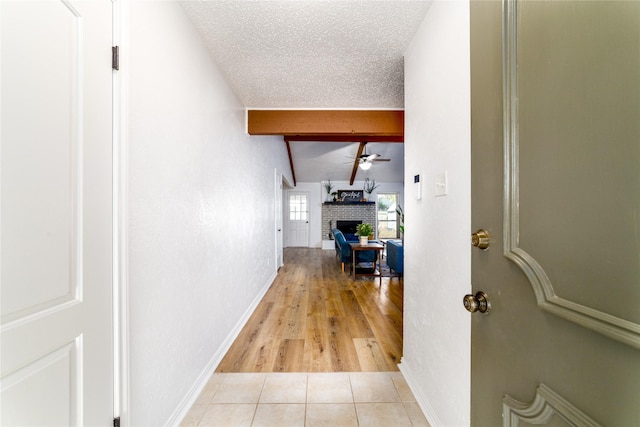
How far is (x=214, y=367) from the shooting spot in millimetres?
1965

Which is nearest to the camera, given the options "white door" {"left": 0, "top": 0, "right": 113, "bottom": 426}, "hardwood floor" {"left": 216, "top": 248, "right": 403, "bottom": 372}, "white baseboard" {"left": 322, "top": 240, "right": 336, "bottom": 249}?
"white door" {"left": 0, "top": 0, "right": 113, "bottom": 426}

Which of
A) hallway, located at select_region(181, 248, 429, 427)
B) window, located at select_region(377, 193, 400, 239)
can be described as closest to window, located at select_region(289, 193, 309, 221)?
window, located at select_region(377, 193, 400, 239)

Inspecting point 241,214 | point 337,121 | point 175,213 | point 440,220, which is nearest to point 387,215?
point 337,121

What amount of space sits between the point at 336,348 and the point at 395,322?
0.87m

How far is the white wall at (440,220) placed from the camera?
1.17m

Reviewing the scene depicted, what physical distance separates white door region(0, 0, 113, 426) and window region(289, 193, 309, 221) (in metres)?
7.96

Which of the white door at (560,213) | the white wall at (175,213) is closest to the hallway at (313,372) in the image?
the white wall at (175,213)

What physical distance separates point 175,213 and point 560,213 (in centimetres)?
158

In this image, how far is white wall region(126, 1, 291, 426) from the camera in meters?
1.16

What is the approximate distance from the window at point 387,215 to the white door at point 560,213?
8.49 metres

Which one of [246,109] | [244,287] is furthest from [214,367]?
[246,109]

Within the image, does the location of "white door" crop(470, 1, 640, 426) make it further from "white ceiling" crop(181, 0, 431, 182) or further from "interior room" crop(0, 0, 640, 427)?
"white ceiling" crop(181, 0, 431, 182)

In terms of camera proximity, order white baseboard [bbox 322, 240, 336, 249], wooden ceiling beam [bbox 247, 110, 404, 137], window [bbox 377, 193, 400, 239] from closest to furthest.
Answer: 1. wooden ceiling beam [bbox 247, 110, 404, 137]
2. white baseboard [bbox 322, 240, 336, 249]
3. window [bbox 377, 193, 400, 239]

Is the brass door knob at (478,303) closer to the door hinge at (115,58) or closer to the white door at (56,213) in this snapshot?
the white door at (56,213)
